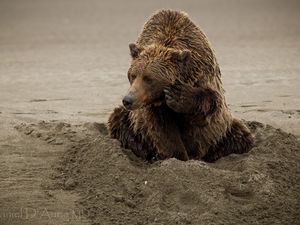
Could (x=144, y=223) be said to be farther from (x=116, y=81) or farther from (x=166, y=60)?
(x=116, y=81)

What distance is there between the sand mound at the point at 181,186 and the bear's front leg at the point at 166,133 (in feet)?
0.65

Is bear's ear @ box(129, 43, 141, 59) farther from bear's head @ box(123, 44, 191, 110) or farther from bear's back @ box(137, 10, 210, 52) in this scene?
bear's back @ box(137, 10, 210, 52)

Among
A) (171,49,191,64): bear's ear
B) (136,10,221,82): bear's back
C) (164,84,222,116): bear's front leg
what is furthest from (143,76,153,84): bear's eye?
(136,10,221,82): bear's back

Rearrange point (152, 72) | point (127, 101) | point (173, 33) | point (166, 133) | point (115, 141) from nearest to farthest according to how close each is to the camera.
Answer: point (127, 101)
point (152, 72)
point (166, 133)
point (173, 33)
point (115, 141)

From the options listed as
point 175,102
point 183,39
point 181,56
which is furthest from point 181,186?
point 183,39

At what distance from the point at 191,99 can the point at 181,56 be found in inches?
14.2

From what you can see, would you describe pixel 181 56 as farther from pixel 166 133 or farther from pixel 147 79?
pixel 166 133

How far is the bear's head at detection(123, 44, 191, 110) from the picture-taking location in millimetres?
5301

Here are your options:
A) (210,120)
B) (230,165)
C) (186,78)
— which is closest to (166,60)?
(186,78)

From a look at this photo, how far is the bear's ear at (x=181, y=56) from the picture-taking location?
17.8 feet

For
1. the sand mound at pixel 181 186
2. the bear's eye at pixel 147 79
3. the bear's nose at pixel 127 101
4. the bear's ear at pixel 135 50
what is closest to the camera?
the sand mound at pixel 181 186

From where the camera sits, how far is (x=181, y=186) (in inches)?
201

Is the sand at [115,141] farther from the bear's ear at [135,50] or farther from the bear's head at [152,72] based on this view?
the bear's ear at [135,50]

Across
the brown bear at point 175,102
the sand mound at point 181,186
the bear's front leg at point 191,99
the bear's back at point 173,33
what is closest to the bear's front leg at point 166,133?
the brown bear at point 175,102
